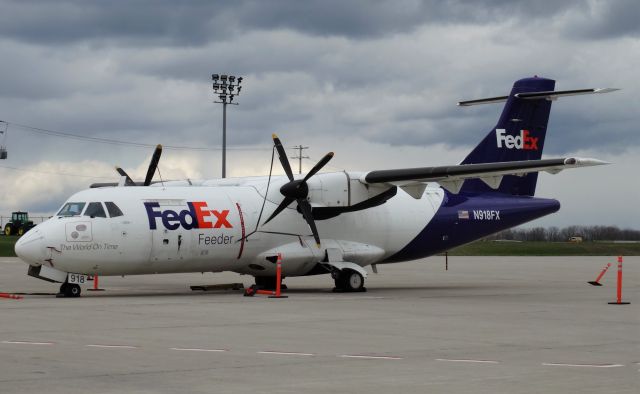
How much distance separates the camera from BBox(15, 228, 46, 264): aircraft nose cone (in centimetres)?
2275

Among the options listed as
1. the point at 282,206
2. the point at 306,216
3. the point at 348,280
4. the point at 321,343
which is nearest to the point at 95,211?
the point at 282,206

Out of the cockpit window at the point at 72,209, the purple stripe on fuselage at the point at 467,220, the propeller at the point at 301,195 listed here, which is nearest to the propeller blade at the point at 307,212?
the propeller at the point at 301,195

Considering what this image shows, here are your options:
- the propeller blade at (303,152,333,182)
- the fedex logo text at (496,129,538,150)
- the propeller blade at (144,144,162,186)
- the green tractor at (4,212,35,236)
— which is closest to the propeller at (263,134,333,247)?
the propeller blade at (303,152,333,182)

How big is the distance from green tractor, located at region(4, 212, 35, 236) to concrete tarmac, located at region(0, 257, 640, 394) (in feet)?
218

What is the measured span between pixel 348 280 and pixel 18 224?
229ft

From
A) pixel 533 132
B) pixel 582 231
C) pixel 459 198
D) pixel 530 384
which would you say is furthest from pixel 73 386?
pixel 582 231

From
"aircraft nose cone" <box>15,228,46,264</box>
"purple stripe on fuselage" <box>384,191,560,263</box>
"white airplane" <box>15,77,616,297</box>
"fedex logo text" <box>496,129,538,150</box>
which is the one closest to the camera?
"aircraft nose cone" <box>15,228,46,264</box>

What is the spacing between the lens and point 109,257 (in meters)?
23.4

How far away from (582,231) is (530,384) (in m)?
129

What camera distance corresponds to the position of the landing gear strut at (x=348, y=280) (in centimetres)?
2683

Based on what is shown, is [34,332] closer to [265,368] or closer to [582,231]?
[265,368]

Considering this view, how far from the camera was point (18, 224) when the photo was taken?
9025 cm

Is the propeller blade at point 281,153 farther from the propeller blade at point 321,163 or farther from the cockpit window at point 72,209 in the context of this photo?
the cockpit window at point 72,209

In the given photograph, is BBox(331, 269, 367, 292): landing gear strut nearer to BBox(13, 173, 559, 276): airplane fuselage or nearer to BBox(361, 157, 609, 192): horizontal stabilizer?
BBox(13, 173, 559, 276): airplane fuselage
